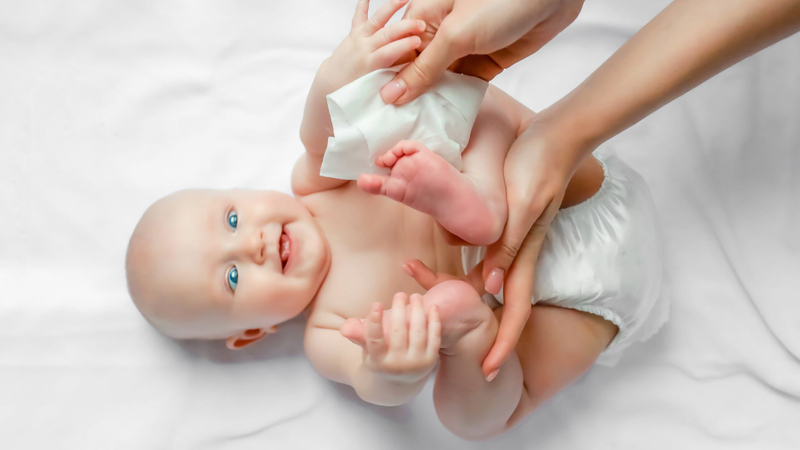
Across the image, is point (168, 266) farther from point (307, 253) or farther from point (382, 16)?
point (382, 16)

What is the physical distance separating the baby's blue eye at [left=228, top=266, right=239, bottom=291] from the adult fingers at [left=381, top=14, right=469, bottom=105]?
18.3 inches

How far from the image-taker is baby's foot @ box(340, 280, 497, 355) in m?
0.96

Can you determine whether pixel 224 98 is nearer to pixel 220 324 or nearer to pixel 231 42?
pixel 231 42

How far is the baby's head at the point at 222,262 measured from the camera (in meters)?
1.13

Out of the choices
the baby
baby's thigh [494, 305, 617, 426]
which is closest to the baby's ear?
the baby

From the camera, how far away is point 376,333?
862 millimetres

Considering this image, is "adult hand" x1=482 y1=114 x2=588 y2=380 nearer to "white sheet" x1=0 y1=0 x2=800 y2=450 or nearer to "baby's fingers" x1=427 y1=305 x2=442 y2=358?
"baby's fingers" x1=427 y1=305 x2=442 y2=358

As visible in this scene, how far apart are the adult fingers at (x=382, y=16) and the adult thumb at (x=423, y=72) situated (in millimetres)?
81

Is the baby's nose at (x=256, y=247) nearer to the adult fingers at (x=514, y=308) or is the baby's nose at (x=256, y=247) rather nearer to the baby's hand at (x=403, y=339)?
the baby's hand at (x=403, y=339)

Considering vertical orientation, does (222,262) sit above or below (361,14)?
below

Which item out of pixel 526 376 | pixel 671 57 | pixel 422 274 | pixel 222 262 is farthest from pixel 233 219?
pixel 671 57

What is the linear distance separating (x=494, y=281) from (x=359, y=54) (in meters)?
0.44

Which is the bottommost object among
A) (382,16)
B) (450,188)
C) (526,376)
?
(526,376)

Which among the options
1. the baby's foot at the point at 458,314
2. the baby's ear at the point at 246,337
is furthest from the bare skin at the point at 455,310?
the baby's ear at the point at 246,337
